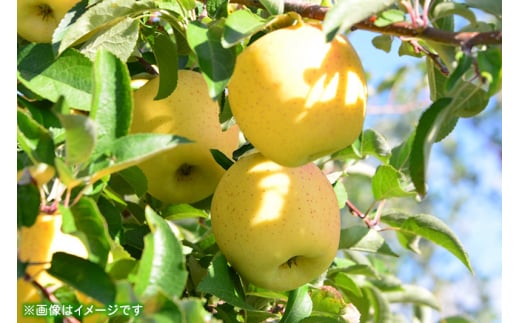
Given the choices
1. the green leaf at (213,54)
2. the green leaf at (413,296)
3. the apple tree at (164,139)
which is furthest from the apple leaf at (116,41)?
the green leaf at (413,296)

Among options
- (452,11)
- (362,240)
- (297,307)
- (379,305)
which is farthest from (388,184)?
(452,11)

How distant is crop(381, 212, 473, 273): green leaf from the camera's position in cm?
117

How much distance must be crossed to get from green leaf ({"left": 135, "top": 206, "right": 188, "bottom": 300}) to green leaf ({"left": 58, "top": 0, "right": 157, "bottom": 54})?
0.30 meters

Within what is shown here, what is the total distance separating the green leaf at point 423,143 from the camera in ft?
2.77

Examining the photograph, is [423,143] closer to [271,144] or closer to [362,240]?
[271,144]

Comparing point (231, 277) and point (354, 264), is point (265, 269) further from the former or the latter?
point (354, 264)

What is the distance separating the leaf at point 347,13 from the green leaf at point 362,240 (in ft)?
1.86

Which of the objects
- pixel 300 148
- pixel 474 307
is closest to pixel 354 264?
pixel 300 148

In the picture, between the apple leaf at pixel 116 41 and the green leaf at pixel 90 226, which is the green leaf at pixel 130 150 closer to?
the green leaf at pixel 90 226

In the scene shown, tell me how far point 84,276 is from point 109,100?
0.21 m

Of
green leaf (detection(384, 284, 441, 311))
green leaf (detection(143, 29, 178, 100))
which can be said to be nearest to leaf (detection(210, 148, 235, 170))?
green leaf (detection(143, 29, 178, 100))

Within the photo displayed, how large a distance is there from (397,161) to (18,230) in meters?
0.82

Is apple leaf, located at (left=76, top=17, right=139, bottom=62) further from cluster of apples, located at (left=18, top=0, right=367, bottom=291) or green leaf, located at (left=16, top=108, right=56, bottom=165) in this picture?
green leaf, located at (left=16, top=108, right=56, bottom=165)

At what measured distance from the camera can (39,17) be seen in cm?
110
